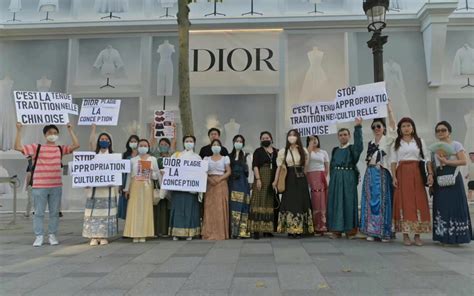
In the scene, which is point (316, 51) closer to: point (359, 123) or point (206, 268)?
point (359, 123)

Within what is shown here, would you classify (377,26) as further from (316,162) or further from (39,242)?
(39,242)

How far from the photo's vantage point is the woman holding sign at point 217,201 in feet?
25.4

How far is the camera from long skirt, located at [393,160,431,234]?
21.8 feet

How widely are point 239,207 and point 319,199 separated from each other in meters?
1.44

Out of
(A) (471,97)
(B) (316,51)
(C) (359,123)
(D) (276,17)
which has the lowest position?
(C) (359,123)

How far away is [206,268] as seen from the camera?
5273mm

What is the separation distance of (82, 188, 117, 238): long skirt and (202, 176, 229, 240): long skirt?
1627 mm

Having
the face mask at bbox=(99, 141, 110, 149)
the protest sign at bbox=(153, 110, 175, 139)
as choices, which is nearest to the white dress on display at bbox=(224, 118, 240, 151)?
the protest sign at bbox=(153, 110, 175, 139)

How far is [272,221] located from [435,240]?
2657mm

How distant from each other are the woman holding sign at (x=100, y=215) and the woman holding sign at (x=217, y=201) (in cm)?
161

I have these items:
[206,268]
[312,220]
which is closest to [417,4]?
[312,220]

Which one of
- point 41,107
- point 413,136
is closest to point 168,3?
point 41,107

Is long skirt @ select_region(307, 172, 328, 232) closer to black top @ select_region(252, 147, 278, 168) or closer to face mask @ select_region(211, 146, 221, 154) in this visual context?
black top @ select_region(252, 147, 278, 168)

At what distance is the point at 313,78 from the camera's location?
1309 cm
